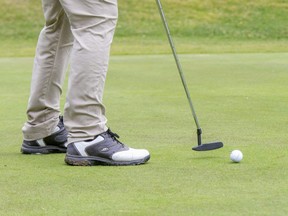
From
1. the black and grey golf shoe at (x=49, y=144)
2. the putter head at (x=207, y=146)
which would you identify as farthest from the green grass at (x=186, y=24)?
the putter head at (x=207, y=146)

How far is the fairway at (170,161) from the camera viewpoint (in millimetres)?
3512

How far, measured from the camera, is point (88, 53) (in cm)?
462

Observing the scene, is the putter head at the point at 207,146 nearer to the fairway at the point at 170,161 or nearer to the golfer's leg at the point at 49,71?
the fairway at the point at 170,161

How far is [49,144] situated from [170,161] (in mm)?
891

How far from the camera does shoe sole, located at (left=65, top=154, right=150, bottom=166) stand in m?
4.58

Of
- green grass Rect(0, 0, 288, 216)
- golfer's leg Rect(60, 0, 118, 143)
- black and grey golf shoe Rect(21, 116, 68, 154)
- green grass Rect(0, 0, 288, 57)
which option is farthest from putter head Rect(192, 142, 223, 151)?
green grass Rect(0, 0, 288, 57)

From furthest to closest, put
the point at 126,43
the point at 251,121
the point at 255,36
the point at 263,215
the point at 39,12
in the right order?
1. the point at 39,12
2. the point at 255,36
3. the point at 126,43
4. the point at 251,121
5. the point at 263,215

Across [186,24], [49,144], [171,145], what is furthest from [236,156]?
[186,24]

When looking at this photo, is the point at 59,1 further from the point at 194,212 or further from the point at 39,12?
the point at 39,12

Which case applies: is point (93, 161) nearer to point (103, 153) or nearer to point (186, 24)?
point (103, 153)

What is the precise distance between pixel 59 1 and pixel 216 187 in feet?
5.10

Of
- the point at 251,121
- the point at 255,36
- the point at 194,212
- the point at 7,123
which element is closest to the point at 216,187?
the point at 194,212

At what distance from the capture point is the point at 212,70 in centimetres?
1066

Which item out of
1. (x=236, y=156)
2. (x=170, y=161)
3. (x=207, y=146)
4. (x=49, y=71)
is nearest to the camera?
(x=236, y=156)
